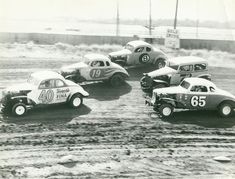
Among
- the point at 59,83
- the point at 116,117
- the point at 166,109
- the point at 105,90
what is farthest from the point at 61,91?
the point at 166,109

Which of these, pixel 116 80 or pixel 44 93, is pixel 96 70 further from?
pixel 44 93

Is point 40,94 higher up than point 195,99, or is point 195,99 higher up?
point 40,94

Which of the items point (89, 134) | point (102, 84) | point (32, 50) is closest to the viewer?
point (89, 134)

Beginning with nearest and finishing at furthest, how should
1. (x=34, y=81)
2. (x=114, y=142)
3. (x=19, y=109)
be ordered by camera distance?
(x=114, y=142), (x=19, y=109), (x=34, y=81)

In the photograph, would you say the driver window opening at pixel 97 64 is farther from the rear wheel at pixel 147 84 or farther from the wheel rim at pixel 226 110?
the wheel rim at pixel 226 110

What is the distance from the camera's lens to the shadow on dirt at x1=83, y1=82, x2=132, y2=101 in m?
19.0

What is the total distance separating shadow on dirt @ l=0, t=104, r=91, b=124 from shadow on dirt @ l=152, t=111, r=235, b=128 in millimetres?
3740

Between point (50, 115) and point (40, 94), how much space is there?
963 mm

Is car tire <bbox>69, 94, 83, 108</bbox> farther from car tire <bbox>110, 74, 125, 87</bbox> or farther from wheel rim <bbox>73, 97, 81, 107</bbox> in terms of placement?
car tire <bbox>110, 74, 125, 87</bbox>

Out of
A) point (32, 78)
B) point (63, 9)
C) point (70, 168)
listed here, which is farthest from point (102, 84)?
point (63, 9)

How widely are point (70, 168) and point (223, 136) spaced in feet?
20.8

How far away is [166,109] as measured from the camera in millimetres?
16391

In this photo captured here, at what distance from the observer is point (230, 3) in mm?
16203

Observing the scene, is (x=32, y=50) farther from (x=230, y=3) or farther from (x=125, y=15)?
(x=125, y=15)
